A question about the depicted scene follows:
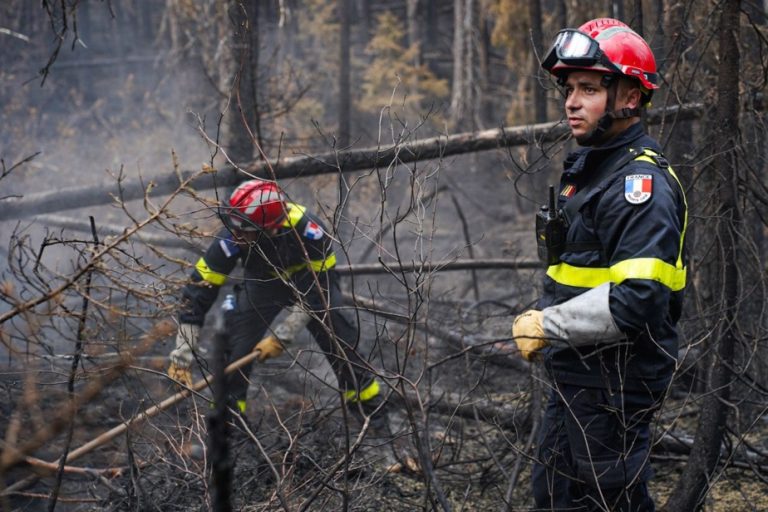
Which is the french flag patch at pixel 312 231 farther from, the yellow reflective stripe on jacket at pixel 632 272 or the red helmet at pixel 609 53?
the red helmet at pixel 609 53

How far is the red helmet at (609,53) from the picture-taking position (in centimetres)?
275

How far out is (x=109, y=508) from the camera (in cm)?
378

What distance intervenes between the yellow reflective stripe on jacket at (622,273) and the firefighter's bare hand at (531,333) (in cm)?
18

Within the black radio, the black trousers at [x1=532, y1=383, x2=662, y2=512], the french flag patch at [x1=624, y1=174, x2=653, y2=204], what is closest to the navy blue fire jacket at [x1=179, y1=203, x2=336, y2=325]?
the black radio

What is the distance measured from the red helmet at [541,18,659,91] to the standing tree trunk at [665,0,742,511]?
2.99 ft

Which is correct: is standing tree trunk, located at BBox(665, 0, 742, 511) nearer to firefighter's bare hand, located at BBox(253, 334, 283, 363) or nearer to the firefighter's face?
the firefighter's face

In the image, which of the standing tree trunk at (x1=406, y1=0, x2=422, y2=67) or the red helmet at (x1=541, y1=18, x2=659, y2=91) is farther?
the standing tree trunk at (x1=406, y1=0, x2=422, y2=67)

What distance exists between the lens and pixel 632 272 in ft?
8.13

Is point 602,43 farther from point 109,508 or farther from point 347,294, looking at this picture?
point 347,294

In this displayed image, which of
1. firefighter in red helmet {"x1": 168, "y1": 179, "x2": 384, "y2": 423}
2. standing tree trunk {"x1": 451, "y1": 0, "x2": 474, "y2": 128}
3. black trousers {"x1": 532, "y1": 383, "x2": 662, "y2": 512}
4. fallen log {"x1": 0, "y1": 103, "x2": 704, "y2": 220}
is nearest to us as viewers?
black trousers {"x1": 532, "y1": 383, "x2": 662, "y2": 512}

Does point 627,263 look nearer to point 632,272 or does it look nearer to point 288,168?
point 632,272

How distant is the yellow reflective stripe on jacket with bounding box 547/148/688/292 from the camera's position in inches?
97.0

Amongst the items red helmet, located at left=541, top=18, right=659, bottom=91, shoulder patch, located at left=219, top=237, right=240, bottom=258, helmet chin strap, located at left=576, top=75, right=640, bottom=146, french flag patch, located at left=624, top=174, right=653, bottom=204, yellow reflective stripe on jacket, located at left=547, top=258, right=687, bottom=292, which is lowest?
shoulder patch, located at left=219, top=237, right=240, bottom=258

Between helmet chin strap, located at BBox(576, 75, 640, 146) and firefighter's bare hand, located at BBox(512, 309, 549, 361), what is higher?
helmet chin strap, located at BBox(576, 75, 640, 146)
